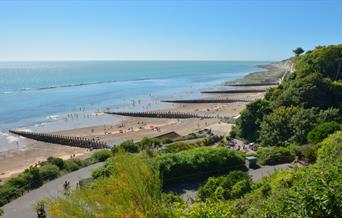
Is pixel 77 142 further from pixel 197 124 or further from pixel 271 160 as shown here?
pixel 271 160

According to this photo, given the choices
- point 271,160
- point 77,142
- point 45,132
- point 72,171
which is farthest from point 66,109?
point 271,160

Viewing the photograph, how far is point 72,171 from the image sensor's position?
32344 mm

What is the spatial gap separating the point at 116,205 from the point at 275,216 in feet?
13.9

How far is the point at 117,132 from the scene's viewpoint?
205 ft

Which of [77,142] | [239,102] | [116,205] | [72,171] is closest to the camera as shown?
[116,205]

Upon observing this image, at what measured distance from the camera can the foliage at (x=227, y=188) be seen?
2186 centimetres

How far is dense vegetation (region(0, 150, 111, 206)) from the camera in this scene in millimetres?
27094

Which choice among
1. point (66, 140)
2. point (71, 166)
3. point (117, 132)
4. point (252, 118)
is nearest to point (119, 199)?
point (71, 166)

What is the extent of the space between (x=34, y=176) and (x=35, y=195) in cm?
287

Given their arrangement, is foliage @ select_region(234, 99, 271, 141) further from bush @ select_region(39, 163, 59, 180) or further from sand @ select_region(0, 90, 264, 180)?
bush @ select_region(39, 163, 59, 180)

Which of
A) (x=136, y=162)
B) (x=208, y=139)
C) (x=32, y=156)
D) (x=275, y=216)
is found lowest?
(x=32, y=156)

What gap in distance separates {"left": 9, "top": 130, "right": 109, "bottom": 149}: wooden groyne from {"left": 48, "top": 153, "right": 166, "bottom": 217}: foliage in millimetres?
40332

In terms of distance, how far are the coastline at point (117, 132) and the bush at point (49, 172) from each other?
36.9 feet

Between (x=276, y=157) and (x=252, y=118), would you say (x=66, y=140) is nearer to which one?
(x=252, y=118)
